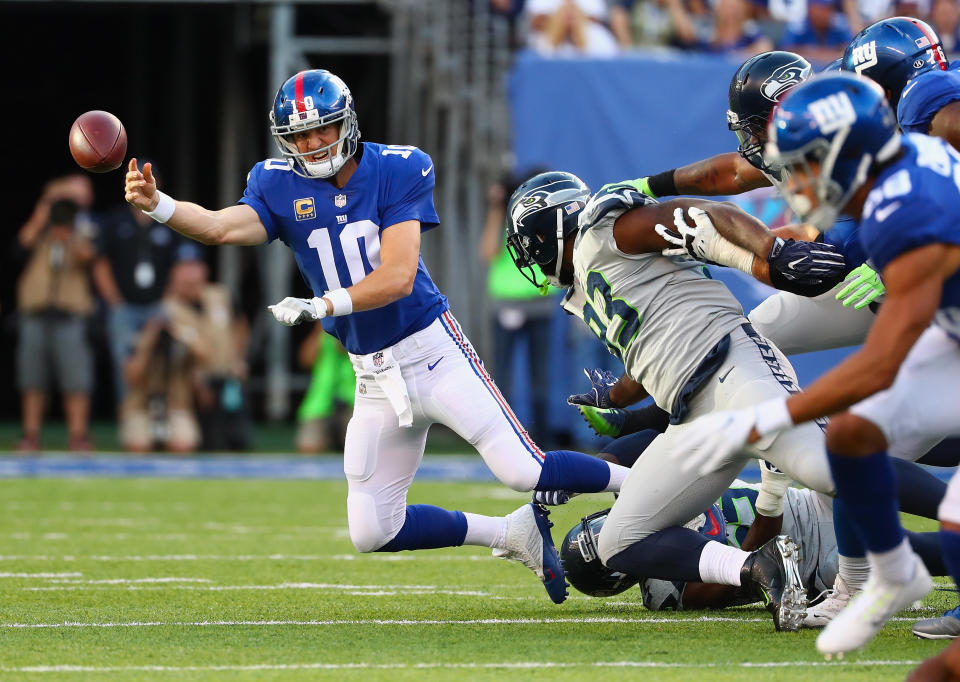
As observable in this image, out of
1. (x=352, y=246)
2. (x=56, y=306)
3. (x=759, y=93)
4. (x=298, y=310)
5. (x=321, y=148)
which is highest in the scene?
(x=759, y=93)

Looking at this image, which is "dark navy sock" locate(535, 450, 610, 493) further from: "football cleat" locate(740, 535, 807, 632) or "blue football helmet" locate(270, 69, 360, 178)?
"blue football helmet" locate(270, 69, 360, 178)

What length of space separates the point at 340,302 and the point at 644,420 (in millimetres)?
1221

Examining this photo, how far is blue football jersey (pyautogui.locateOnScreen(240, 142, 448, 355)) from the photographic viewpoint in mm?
4789

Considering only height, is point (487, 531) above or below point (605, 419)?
below

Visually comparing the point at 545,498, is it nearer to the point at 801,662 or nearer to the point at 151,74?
the point at 801,662

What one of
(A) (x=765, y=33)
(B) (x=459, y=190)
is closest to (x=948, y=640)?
(A) (x=765, y=33)

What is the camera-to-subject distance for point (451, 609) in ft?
15.4

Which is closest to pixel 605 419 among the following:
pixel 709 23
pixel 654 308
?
pixel 654 308

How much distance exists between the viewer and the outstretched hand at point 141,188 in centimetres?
457

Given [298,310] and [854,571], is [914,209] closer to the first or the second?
[854,571]

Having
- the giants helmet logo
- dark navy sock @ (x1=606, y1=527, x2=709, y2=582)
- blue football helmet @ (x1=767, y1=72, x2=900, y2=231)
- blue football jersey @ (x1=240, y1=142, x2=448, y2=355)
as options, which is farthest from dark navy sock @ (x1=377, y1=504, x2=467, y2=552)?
the giants helmet logo

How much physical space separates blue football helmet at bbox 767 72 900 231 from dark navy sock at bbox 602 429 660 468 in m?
1.83

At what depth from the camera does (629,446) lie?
16.9ft

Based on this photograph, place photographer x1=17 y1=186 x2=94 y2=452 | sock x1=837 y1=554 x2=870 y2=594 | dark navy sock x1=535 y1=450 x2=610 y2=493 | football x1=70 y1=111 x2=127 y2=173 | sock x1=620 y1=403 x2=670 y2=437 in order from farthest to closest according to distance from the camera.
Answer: photographer x1=17 y1=186 x2=94 y2=452 < sock x1=620 y1=403 x2=670 y2=437 < football x1=70 y1=111 x2=127 y2=173 < dark navy sock x1=535 y1=450 x2=610 y2=493 < sock x1=837 y1=554 x2=870 y2=594
